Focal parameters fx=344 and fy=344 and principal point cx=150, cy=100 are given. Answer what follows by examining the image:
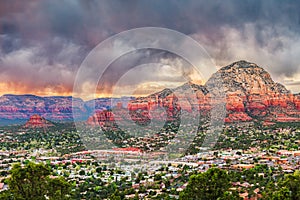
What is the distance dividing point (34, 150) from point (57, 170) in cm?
2071

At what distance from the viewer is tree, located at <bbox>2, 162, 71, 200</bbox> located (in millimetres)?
12266

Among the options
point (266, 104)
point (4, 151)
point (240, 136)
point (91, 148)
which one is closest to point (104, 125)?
point (91, 148)

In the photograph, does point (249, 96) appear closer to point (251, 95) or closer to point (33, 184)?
point (251, 95)

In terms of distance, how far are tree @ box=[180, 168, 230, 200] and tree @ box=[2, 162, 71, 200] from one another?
188 inches

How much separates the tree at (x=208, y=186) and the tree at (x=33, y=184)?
188 inches

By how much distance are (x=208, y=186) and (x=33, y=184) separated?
21.2ft

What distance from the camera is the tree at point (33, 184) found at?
12266mm

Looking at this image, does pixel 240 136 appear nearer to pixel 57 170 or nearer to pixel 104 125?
pixel 104 125

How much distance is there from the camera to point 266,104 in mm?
82875

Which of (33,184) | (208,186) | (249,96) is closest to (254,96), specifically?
(249,96)

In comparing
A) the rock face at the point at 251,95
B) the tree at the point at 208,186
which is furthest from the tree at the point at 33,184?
the rock face at the point at 251,95

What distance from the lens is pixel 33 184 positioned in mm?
12422

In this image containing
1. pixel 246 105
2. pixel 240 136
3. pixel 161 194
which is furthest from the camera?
pixel 246 105

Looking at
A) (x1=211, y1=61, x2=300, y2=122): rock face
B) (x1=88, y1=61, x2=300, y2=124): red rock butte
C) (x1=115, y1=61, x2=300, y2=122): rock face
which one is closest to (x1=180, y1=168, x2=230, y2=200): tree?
(x1=88, y1=61, x2=300, y2=124): red rock butte
